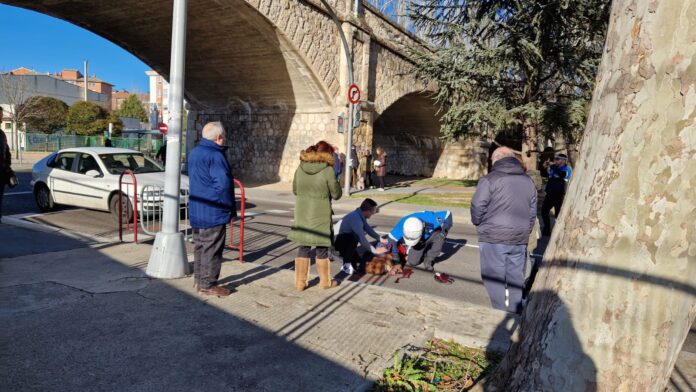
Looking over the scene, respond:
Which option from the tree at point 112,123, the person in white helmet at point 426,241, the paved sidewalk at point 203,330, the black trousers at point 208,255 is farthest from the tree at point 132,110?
the black trousers at point 208,255

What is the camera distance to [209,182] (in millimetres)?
4629

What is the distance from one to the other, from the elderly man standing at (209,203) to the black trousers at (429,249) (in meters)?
2.65

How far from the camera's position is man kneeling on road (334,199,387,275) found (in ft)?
18.9

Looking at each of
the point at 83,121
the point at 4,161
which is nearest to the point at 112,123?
the point at 83,121

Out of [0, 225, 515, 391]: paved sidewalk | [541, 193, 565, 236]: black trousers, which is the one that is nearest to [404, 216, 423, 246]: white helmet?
[0, 225, 515, 391]: paved sidewalk

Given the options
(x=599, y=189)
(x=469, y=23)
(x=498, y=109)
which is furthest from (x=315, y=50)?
(x=599, y=189)

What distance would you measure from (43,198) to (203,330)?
8270mm

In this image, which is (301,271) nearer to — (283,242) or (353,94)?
(283,242)

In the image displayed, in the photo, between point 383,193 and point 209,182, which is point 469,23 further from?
point 209,182

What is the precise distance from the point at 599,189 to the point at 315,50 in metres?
14.9

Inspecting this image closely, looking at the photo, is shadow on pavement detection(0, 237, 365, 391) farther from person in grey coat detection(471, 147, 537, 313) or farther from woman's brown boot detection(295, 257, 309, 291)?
person in grey coat detection(471, 147, 537, 313)

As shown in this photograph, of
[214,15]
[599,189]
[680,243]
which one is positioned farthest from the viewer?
[214,15]

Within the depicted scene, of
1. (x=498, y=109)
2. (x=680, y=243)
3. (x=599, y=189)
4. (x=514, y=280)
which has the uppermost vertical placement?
(x=498, y=109)

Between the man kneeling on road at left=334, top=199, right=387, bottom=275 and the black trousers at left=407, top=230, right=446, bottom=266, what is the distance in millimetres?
432
